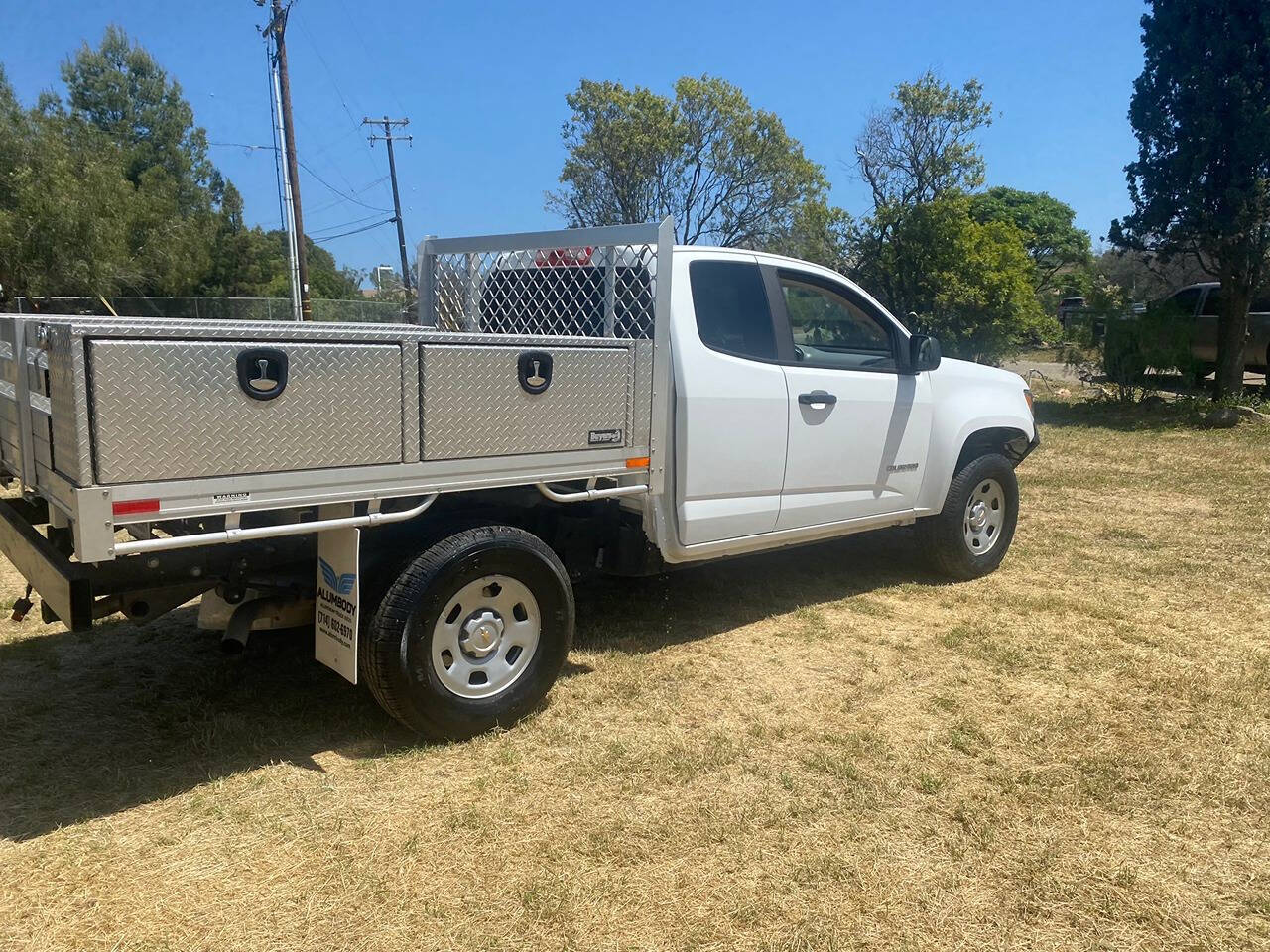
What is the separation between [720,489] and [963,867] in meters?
2.13

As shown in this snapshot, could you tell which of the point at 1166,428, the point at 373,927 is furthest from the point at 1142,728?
the point at 1166,428

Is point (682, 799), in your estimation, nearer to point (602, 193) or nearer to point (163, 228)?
point (602, 193)

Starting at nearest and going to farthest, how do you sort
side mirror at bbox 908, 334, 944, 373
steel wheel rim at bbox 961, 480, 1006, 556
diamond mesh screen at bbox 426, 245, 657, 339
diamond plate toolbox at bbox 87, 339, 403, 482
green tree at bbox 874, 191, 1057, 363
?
diamond plate toolbox at bbox 87, 339, 403, 482 < diamond mesh screen at bbox 426, 245, 657, 339 < side mirror at bbox 908, 334, 944, 373 < steel wheel rim at bbox 961, 480, 1006, 556 < green tree at bbox 874, 191, 1057, 363

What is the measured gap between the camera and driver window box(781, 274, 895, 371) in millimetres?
5312

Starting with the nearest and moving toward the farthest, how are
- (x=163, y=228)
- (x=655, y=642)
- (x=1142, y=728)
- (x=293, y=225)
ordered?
(x=1142, y=728) < (x=655, y=642) < (x=293, y=225) < (x=163, y=228)

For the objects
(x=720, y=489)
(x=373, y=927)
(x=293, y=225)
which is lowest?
(x=373, y=927)

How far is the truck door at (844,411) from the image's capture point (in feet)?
17.0

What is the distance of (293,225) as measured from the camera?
25.7 meters

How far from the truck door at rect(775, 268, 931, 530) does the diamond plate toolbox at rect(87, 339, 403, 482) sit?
2307 millimetres

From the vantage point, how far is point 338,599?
3637 millimetres

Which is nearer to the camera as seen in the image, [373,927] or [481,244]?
[373,927]

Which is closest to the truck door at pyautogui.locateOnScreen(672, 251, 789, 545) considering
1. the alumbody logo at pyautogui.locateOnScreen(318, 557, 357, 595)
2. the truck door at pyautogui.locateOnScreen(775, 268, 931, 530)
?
the truck door at pyautogui.locateOnScreen(775, 268, 931, 530)

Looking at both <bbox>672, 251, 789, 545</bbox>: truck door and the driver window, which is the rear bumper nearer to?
<bbox>672, 251, 789, 545</bbox>: truck door

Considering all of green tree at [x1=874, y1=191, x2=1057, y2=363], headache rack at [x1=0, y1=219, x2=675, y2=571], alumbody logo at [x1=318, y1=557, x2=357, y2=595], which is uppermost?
green tree at [x1=874, y1=191, x2=1057, y2=363]
